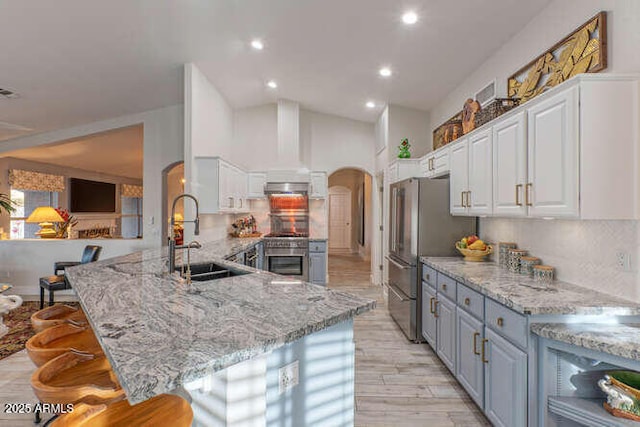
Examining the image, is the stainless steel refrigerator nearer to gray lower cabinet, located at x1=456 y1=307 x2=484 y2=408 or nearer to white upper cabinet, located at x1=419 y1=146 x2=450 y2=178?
white upper cabinet, located at x1=419 y1=146 x2=450 y2=178

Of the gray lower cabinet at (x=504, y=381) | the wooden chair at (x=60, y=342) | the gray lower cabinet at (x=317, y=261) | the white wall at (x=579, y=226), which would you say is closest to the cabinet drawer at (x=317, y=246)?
the gray lower cabinet at (x=317, y=261)

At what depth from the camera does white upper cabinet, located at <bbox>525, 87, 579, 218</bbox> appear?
5.90 feet

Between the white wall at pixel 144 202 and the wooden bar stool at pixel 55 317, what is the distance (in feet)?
11.6

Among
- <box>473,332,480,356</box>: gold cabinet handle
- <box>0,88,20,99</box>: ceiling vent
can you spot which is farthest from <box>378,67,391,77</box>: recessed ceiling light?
<box>0,88,20,99</box>: ceiling vent

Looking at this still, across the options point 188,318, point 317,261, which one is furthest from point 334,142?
point 188,318

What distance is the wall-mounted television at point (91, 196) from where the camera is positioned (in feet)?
27.9

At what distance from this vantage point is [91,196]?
9.12m

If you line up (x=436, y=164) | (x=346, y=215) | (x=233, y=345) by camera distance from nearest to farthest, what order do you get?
(x=233, y=345) → (x=436, y=164) → (x=346, y=215)

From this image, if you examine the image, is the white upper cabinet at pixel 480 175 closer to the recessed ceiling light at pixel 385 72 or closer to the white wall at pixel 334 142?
the recessed ceiling light at pixel 385 72

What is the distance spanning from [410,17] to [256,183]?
12.8 ft

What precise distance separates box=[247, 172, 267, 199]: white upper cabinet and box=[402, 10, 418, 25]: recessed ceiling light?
12.2ft

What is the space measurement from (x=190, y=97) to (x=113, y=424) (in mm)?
3863

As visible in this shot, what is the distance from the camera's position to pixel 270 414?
4.09ft

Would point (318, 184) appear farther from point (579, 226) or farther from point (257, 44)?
point (579, 226)
